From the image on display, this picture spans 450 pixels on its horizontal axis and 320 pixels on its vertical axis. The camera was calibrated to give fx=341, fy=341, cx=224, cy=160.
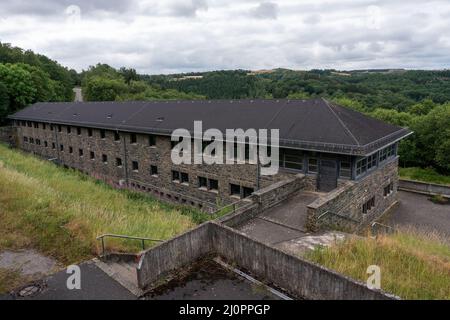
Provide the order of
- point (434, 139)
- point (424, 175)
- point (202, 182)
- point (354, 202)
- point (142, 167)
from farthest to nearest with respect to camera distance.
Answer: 1. point (434, 139)
2. point (424, 175)
3. point (142, 167)
4. point (202, 182)
5. point (354, 202)

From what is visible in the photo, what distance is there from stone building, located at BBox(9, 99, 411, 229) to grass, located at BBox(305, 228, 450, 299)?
2.80 metres

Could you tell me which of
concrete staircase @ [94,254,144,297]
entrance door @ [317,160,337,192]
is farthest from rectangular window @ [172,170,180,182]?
concrete staircase @ [94,254,144,297]

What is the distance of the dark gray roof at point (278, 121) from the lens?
15.2 m

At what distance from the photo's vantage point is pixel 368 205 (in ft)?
56.6

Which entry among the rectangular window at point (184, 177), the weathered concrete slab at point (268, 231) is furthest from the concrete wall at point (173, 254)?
the rectangular window at point (184, 177)

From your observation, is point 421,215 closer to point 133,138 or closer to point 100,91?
point 133,138

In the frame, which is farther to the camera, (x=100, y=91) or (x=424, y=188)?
(x=100, y=91)

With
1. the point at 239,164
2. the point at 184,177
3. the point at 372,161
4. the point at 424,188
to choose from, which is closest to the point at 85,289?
the point at 239,164

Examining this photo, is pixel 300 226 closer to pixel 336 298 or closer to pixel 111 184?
pixel 336 298

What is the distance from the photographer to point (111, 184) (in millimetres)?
27266

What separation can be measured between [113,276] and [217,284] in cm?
255

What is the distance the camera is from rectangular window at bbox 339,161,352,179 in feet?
48.8

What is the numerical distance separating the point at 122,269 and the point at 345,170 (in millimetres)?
10328

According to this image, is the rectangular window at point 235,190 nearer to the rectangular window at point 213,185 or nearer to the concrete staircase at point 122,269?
the rectangular window at point 213,185
